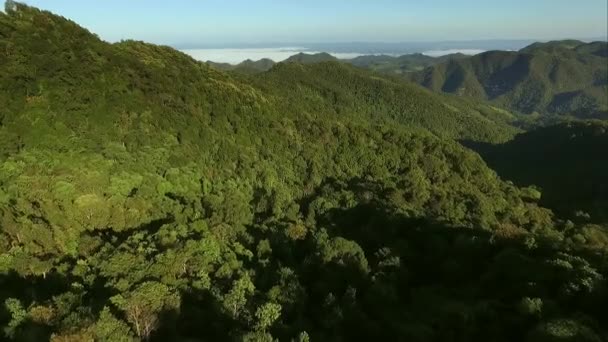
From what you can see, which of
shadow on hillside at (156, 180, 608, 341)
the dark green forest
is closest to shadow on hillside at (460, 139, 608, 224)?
the dark green forest

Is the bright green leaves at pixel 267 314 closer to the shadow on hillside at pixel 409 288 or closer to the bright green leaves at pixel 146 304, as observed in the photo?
the shadow on hillside at pixel 409 288

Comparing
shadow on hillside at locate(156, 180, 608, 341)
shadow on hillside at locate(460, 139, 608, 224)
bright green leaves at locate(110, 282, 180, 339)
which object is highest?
bright green leaves at locate(110, 282, 180, 339)

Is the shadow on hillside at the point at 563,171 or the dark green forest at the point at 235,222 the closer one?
the dark green forest at the point at 235,222

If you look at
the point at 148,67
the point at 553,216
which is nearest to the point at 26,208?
the point at 148,67

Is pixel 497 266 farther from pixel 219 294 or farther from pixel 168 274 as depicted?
pixel 168 274

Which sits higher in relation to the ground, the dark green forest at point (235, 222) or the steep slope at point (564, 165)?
the dark green forest at point (235, 222)

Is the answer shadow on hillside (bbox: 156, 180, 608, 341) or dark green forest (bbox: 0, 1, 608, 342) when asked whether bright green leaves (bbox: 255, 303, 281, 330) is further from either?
shadow on hillside (bbox: 156, 180, 608, 341)

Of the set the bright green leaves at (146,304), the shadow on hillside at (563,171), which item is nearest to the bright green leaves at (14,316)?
the bright green leaves at (146,304)
